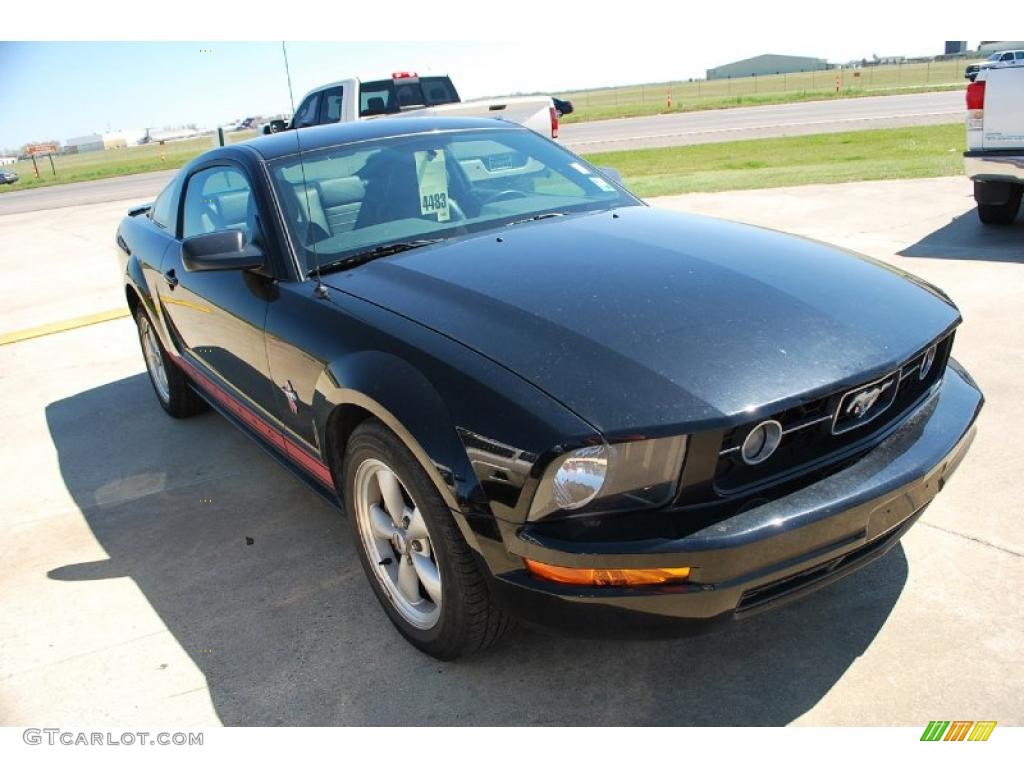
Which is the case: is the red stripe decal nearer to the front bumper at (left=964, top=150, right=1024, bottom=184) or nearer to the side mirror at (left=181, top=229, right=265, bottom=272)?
the side mirror at (left=181, top=229, right=265, bottom=272)

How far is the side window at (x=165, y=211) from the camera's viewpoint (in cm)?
450

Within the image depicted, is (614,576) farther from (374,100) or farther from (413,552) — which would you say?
(374,100)

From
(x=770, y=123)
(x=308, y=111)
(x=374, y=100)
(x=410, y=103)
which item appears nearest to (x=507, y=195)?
(x=374, y=100)

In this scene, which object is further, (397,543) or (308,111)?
(308,111)

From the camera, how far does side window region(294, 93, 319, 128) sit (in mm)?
12875

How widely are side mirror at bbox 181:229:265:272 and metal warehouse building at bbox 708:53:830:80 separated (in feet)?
422

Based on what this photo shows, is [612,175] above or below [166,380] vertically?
above

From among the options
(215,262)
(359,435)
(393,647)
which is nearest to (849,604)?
(393,647)

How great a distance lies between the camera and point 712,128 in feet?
78.1

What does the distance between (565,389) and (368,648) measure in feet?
3.82

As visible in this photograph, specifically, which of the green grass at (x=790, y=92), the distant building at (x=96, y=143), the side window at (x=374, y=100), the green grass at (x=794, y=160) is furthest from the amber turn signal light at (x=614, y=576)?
the distant building at (x=96, y=143)

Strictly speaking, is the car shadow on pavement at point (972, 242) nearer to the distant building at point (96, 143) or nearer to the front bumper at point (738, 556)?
the front bumper at point (738, 556)

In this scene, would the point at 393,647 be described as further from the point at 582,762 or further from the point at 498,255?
the point at 498,255

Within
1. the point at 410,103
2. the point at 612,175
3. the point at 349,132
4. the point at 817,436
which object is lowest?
the point at 817,436
